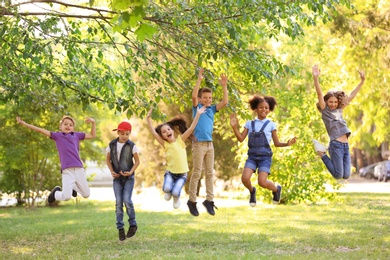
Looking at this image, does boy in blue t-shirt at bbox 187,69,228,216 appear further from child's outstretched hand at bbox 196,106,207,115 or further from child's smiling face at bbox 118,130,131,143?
child's smiling face at bbox 118,130,131,143

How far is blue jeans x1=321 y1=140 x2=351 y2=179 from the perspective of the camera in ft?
35.4

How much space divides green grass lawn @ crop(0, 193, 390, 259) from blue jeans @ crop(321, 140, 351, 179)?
1264 millimetres

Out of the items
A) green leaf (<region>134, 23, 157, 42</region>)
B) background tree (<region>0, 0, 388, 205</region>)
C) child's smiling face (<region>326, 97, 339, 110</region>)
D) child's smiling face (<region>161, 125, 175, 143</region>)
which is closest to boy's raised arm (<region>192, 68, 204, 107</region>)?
child's smiling face (<region>161, 125, 175, 143</region>)

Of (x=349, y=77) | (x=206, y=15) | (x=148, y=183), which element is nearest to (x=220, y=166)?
(x=148, y=183)

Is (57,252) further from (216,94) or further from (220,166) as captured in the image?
(220,166)

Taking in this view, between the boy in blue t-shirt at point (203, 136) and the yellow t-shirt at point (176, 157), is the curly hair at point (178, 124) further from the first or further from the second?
the boy in blue t-shirt at point (203, 136)

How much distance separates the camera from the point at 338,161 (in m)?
10.8

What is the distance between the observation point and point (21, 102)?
13.0 metres

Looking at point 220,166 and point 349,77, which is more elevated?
point 349,77

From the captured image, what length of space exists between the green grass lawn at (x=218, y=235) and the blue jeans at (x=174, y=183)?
53.9 inches

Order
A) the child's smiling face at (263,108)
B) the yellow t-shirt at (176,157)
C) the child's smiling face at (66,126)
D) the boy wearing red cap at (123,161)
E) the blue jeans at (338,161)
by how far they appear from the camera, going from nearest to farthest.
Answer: the yellow t-shirt at (176,157) → the blue jeans at (338,161) → the child's smiling face at (263,108) → the child's smiling face at (66,126) → the boy wearing red cap at (123,161)

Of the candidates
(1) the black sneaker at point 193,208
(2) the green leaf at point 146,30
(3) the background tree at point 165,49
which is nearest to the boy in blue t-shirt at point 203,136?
(1) the black sneaker at point 193,208

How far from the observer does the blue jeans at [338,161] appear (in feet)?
35.4

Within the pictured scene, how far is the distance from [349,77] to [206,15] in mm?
16415
